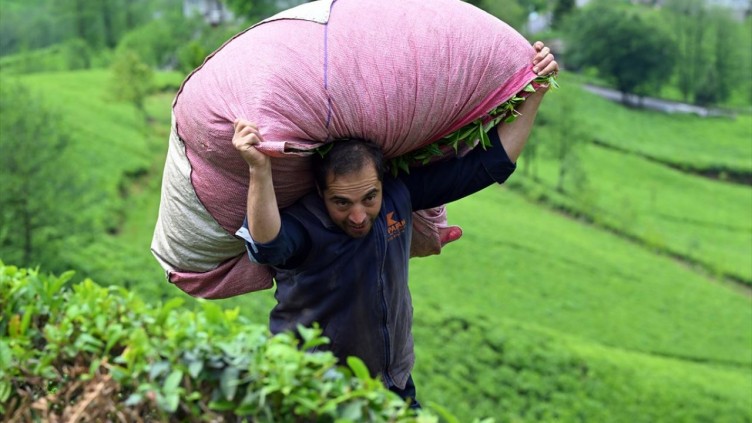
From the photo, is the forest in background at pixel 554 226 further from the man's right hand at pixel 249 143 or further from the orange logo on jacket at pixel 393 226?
the man's right hand at pixel 249 143

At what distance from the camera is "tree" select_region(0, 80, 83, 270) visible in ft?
67.1

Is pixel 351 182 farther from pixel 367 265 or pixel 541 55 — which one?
pixel 541 55

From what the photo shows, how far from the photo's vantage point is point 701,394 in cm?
1753

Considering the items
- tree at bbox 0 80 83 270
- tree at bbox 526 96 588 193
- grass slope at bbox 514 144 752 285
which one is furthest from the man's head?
tree at bbox 526 96 588 193

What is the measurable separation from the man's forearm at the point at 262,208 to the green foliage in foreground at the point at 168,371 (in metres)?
0.45

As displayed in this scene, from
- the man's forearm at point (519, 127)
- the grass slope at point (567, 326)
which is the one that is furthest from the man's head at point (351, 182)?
the grass slope at point (567, 326)

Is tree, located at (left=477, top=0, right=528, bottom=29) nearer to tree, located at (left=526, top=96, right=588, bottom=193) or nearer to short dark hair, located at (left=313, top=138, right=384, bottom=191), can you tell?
tree, located at (left=526, top=96, right=588, bottom=193)

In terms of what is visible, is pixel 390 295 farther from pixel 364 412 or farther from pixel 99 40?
pixel 99 40

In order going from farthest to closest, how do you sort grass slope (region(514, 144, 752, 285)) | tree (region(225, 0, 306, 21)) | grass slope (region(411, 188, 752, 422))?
tree (region(225, 0, 306, 21)) → grass slope (region(514, 144, 752, 285)) → grass slope (region(411, 188, 752, 422))

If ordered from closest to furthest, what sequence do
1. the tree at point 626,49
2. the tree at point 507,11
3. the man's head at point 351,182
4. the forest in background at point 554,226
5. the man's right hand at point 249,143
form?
the man's right hand at point 249,143
the man's head at point 351,182
the forest in background at point 554,226
the tree at point 507,11
the tree at point 626,49

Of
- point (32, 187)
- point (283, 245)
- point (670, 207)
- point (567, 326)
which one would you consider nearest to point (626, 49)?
point (670, 207)

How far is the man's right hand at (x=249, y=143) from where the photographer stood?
2757 mm

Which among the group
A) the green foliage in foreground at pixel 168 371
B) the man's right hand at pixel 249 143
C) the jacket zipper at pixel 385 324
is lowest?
the jacket zipper at pixel 385 324

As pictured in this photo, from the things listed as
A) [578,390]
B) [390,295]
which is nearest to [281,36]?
[390,295]
